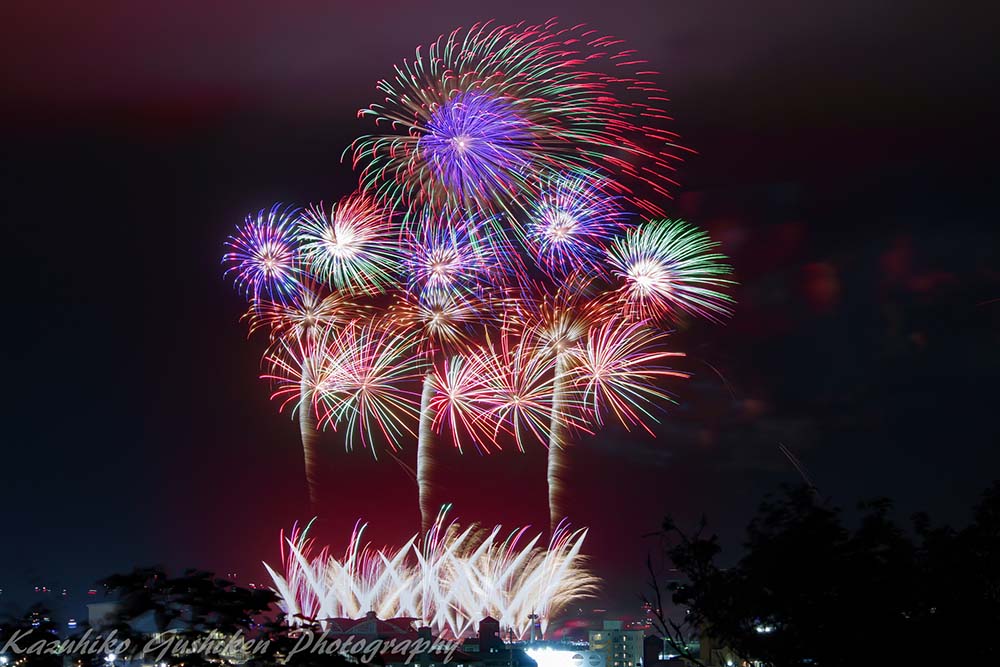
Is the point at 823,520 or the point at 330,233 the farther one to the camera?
the point at 330,233

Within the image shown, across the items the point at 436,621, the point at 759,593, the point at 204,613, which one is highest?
the point at 436,621

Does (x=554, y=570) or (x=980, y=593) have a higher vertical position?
(x=554, y=570)

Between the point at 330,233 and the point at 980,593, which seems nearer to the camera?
the point at 980,593

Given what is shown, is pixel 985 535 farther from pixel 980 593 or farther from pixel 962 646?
pixel 962 646

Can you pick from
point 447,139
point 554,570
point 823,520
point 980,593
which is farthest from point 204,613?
point 554,570

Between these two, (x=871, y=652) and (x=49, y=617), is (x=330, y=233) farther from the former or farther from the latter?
(x=871, y=652)

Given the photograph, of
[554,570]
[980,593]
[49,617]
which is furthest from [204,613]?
[554,570]

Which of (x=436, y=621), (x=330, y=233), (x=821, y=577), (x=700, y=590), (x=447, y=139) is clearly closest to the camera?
(x=821, y=577)

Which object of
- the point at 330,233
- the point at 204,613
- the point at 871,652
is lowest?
the point at 204,613

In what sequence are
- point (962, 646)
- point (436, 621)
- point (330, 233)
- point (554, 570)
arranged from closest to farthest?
point (962, 646)
point (330, 233)
point (554, 570)
point (436, 621)
